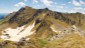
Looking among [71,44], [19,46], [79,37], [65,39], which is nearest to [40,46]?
[19,46]

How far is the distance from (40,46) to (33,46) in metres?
5.95

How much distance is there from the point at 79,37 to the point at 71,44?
2677 cm

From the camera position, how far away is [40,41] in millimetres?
146500

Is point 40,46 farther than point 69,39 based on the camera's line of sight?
No

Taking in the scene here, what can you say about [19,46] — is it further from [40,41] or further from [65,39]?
[65,39]

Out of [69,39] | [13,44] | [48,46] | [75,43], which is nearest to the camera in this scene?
[13,44]

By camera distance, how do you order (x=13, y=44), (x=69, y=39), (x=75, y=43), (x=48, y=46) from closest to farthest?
(x=13, y=44)
(x=48, y=46)
(x=75, y=43)
(x=69, y=39)

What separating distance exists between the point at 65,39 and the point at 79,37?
13.7 m

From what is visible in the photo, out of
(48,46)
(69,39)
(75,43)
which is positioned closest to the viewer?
(48,46)

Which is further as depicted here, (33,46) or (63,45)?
(63,45)

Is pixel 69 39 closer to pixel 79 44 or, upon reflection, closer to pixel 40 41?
pixel 79 44

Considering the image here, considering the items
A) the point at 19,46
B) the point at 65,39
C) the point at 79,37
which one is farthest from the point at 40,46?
the point at 79,37

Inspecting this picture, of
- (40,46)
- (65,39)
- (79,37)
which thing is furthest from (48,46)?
(79,37)

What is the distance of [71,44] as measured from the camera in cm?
14850
